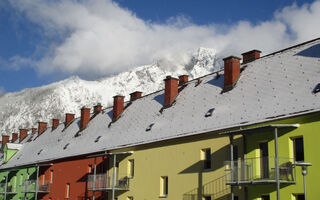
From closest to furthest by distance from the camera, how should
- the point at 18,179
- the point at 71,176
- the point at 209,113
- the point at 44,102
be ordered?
the point at 209,113
the point at 71,176
the point at 18,179
the point at 44,102

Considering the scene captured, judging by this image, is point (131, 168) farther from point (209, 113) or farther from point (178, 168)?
point (209, 113)

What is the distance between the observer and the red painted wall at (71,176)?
33062mm

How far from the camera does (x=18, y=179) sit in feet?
147

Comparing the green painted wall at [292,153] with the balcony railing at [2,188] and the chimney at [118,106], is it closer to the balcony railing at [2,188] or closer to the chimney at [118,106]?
the chimney at [118,106]

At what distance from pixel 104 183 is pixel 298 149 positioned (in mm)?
15256

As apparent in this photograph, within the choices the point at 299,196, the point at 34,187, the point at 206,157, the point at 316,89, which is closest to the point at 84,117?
the point at 34,187

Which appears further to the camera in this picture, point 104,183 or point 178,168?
point 104,183

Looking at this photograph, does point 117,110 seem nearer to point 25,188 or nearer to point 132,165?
point 132,165

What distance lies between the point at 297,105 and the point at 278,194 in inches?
170

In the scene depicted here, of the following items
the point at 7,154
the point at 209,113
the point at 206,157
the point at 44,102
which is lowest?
the point at 206,157

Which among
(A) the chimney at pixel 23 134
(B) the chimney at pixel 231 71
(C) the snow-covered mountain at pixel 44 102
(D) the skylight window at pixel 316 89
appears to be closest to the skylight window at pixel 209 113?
(B) the chimney at pixel 231 71

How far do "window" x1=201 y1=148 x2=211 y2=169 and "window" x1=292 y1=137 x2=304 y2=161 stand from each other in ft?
17.7

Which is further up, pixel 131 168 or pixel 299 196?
pixel 131 168

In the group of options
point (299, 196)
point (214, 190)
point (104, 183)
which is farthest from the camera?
point (104, 183)
